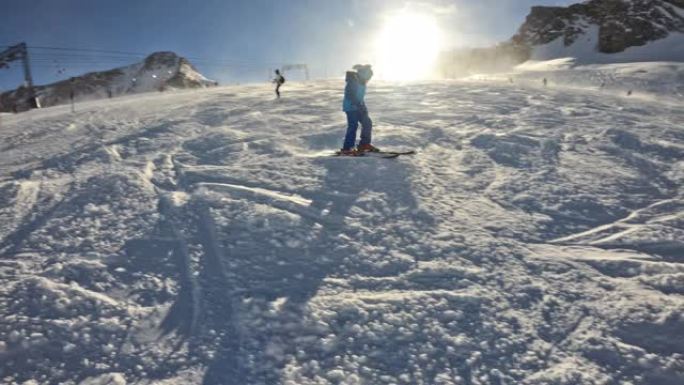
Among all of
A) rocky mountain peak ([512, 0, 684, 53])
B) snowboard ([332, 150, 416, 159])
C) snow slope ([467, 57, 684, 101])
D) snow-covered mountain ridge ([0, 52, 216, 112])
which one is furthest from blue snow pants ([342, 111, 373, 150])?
snow-covered mountain ridge ([0, 52, 216, 112])

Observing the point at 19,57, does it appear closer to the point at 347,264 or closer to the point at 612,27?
the point at 347,264

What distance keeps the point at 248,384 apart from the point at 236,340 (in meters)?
0.54

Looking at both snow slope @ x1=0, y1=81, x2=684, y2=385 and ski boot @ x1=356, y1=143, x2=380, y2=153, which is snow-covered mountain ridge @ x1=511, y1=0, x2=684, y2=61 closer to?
ski boot @ x1=356, y1=143, x2=380, y2=153

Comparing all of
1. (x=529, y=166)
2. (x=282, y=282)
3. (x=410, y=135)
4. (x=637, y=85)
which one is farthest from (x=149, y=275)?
(x=637, y=85)

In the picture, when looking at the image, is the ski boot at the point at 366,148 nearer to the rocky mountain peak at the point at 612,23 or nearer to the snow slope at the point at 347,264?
the snow slope at the point at 347,264

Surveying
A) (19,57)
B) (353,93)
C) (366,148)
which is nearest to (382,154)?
(366,148)

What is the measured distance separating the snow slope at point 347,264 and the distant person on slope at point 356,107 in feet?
2.29

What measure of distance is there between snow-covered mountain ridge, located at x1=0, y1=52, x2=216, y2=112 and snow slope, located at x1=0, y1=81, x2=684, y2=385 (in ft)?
412

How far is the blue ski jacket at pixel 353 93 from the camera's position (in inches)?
386

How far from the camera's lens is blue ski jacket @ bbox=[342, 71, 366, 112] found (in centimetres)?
980

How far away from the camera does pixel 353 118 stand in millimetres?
10078

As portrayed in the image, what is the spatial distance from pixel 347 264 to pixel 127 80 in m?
166

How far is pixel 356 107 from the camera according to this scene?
10023 millimetres

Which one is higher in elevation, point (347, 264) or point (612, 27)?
point (612, 27)
